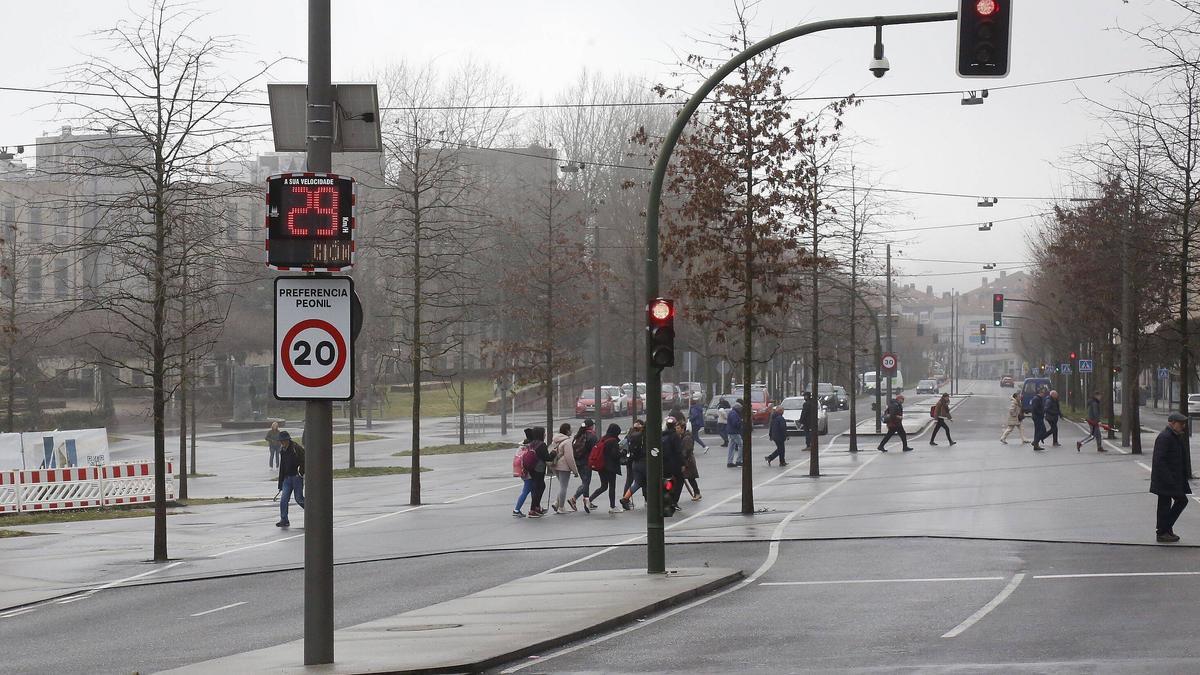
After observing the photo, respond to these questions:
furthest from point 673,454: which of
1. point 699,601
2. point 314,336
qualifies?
point 314,336

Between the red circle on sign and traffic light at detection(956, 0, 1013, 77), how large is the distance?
20.2 feet

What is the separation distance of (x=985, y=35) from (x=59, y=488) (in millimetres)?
24052

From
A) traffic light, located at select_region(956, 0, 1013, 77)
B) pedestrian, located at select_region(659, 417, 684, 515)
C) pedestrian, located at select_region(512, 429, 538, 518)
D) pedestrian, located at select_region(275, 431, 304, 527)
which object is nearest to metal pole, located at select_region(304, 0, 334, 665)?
traffic light, located at select_region(956, 0, 1013, 77)

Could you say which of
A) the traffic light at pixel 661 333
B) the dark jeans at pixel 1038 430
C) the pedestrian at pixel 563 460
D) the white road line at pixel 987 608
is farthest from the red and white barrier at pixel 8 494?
the dark jeans at pixel 1038 430

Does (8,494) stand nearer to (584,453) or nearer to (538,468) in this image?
(538,468)

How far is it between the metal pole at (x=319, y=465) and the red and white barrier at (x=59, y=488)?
22.2 meters

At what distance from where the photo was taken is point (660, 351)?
15477 mm

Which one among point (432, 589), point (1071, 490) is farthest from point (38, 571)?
point (1071, 490)

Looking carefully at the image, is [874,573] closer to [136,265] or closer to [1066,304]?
[136,265]

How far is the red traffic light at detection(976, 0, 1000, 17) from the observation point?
40.7 ft

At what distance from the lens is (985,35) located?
12.4 metres

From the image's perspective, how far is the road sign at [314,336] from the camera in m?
9.74

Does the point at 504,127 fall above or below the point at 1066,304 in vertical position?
above

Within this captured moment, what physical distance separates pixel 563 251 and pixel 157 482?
2693 centimetres
